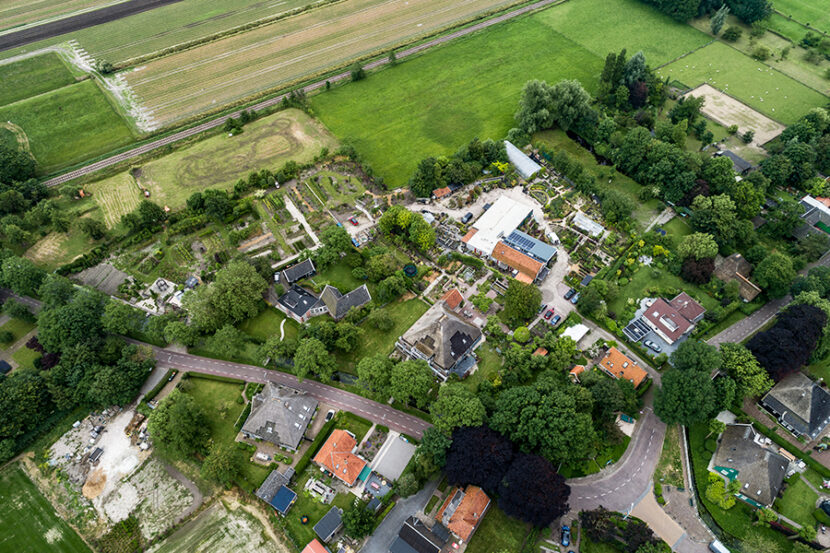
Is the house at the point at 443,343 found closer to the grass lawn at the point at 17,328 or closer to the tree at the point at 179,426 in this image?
the tree at the point at 179,426

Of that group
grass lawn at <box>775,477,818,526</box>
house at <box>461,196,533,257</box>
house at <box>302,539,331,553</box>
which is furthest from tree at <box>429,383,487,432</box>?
grass lawn at <box>775,477,818,526</box>

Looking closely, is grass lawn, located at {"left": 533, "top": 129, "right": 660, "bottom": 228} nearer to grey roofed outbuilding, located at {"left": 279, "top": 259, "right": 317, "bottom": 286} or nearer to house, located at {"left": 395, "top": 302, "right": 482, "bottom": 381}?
house, located at {"left": 395, "top": 302, "right": 482, "bottom": 381}

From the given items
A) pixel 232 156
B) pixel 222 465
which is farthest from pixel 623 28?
pixel 222 465

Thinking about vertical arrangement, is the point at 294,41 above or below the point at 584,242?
above

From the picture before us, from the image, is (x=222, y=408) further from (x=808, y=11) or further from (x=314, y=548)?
(x=808, y=11)

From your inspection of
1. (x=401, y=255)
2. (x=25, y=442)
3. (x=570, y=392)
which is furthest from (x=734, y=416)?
(x=25, y=442)

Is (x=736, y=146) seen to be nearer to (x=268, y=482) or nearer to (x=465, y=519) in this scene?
(x=465, y=519)

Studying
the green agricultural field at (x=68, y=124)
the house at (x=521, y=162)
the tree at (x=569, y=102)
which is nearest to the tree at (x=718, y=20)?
the tree at (x=569, y=102)

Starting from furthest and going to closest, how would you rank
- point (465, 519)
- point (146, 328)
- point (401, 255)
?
point (401, 255)
point (146, 328)
point (465, 519)
